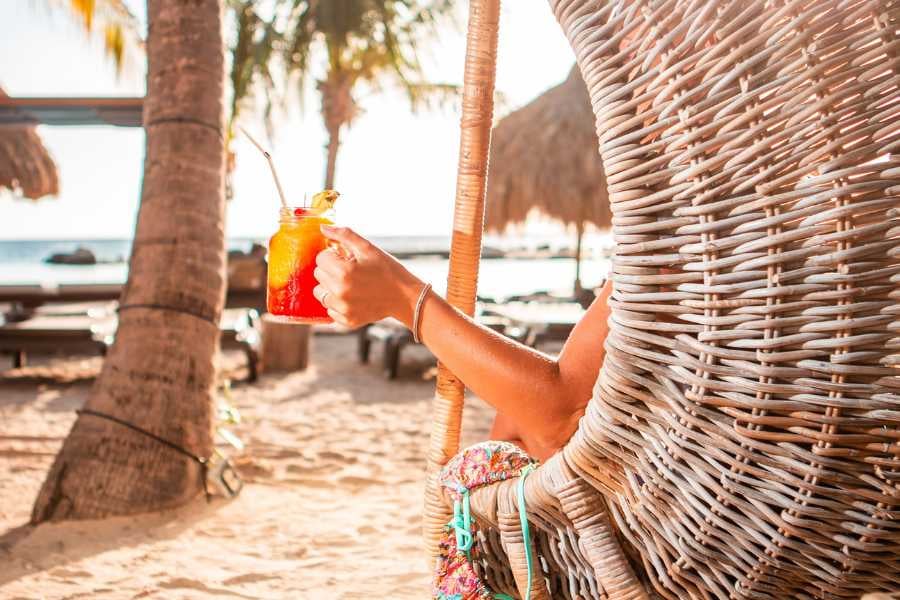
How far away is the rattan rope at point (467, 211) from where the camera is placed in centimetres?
122

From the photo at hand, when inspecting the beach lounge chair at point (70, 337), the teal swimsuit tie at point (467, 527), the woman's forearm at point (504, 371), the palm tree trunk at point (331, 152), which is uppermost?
the palm tree trunk at point (331, 152)

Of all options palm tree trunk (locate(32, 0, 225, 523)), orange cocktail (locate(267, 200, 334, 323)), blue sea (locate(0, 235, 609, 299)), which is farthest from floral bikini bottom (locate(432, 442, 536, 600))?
blue sea (locate(0, 235, 609, 299))

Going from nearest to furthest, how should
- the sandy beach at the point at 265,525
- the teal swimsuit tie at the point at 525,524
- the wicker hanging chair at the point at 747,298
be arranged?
the wicker hanging chair at the point at 747,298 → the teal swimsuit tie at the point at 525,524 → the sandy beach at the point at 265,525

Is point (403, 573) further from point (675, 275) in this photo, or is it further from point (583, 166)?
point (583, 166)

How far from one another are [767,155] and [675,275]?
15 cm

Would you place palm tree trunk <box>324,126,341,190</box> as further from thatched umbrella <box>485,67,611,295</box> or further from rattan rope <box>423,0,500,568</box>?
rattan rope <box>423,0,500,568</box>

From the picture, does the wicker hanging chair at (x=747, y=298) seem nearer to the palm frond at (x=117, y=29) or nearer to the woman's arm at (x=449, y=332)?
the woman's arm at (x=449, y=332)

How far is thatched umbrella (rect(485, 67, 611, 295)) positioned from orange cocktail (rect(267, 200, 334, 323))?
9141mm

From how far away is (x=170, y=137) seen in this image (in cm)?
292

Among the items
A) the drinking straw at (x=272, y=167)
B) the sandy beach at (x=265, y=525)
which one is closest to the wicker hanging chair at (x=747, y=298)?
the drinking straw at (x=272, y=167)

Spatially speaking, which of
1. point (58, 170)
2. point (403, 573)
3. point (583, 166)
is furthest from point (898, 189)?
point (58, 170)

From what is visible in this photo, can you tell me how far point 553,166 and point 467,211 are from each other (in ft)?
30.7

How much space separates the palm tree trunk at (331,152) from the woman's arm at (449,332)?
1185 cm

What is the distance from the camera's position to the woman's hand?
3.54ft
